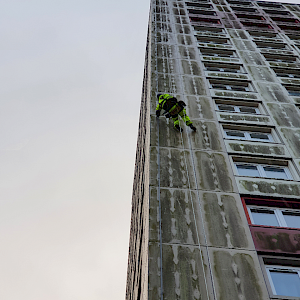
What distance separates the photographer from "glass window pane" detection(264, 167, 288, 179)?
42.7ft

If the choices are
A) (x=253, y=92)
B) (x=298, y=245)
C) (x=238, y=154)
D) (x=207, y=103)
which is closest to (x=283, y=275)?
(x=298, y=245)

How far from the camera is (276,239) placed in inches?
393

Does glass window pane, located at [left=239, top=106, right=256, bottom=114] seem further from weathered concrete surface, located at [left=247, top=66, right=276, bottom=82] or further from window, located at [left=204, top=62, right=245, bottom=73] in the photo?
window, located at [left=204, top=62, right=245, bottom=73]

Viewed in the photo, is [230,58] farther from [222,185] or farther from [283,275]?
[283,275]

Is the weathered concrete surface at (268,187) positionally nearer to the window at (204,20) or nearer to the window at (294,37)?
the window at (294,37)

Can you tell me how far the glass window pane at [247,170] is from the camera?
1295 cm

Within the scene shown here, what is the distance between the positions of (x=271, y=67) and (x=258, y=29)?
8262 millimetres

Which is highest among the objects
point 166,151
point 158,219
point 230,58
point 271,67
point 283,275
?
point 230,58

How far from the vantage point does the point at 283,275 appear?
30.2ft

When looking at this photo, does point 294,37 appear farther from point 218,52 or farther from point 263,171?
point 263,171

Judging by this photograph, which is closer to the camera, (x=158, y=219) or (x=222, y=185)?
(x=158, y=219)

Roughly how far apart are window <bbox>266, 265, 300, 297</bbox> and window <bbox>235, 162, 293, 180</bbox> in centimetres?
418

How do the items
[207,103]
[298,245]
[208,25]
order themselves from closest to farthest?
1. [298,245]
2. [207,103]
3. [208,25]

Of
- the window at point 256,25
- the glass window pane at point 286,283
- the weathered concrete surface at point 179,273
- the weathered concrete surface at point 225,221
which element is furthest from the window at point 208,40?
the glass window pane at point 286,283
